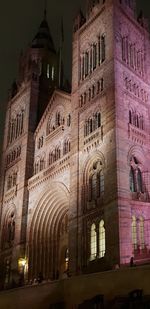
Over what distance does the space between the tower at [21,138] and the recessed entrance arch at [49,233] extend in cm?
125

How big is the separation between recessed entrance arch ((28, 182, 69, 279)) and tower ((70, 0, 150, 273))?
4333 mm

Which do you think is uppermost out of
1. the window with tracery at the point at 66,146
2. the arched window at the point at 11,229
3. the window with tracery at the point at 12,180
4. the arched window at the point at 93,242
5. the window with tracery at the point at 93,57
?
the window with tracery at the point at 93,57

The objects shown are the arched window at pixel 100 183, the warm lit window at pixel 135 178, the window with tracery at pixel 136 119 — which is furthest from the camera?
the window with tracery at pixel 136 119

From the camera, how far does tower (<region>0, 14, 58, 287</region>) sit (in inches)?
1563

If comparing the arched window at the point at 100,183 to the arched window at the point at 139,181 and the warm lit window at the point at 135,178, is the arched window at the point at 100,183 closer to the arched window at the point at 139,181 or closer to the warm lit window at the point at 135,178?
the warm lit window at the point at 135,178

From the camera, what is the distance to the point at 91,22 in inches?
1508

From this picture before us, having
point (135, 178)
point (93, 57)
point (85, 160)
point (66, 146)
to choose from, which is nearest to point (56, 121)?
point (66, 146)

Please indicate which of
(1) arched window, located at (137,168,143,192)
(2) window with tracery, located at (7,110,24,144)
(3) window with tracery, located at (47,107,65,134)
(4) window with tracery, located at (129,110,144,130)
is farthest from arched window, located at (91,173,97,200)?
(2) window with tracery, located at (7,110,24,144)

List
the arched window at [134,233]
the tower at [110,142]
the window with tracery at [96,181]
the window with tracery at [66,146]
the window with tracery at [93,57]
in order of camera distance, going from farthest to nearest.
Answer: the window with tracery at [66,146] → the window with tracery at [93,57] → the window with tracery at [96,181] → the tower at [110,142] → the arched window at [134,233]

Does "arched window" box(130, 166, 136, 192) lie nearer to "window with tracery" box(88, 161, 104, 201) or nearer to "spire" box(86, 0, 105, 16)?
"window with tracery" box(88, 161, 104, 201)

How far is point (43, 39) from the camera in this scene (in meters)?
52.0

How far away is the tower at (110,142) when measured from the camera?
2833 centimetres

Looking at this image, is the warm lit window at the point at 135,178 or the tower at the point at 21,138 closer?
the warm lit window at the point at 135,178

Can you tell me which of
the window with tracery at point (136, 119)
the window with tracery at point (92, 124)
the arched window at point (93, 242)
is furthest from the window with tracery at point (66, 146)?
the arched window at point (93, 242)
